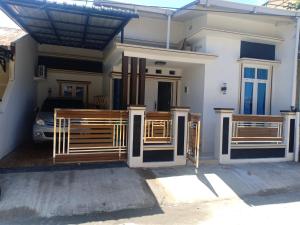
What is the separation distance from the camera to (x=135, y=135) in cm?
707

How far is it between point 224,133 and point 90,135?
3594 millimetres

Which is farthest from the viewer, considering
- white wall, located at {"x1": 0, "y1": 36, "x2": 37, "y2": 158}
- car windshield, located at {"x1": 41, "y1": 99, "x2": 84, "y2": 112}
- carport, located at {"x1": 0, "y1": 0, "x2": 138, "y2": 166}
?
car windshield, located at {"x1": 41, "y1": 99, "x2": 84, "y2": 112}

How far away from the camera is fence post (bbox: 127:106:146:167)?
7031 mm

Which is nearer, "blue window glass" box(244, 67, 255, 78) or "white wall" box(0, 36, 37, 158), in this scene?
"white wall" box(0, 36, 37, 158)

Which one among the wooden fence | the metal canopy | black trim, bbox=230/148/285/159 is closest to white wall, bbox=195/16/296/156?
the wooden fence

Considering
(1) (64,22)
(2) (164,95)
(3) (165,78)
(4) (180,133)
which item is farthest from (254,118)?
(1) (64,22)

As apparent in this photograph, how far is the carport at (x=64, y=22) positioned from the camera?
6.73 m

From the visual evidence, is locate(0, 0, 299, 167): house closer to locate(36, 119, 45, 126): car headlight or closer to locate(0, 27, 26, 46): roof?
locate(0, 27, 26, 46): roof

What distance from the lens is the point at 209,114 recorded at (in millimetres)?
9406

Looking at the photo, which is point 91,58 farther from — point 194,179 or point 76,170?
point 194,179

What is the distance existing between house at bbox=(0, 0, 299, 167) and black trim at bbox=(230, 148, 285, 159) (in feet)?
0.09

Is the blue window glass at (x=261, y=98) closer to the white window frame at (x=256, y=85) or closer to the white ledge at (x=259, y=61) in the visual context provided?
the white window frame at (x=256, y=85)

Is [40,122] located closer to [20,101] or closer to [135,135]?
[20,101]

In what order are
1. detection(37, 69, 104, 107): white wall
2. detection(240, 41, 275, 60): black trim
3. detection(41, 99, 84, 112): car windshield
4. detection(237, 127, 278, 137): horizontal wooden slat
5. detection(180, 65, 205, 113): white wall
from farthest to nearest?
1. detection(37, 69, 104, 107): white wall
2. detection(240, 41, 275, 60): black trim
3. detection(180, 65, 205, 113): white wall
4. detection(41, 99, 84, 112): car windshield
5. detection(237, 127, 278, 137): horizontal wooden slat
